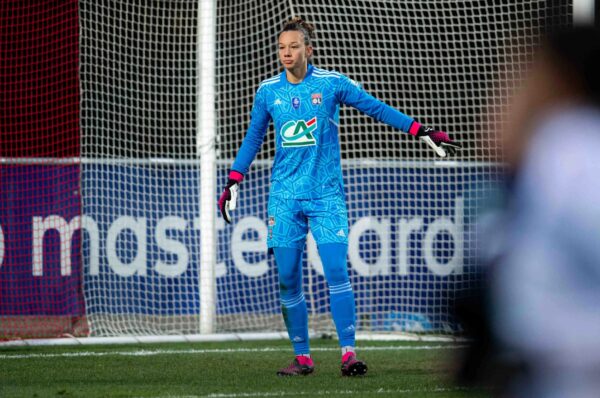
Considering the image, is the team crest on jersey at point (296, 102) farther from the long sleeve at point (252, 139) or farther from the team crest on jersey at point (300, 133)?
the long sleeve at point (252, 139)

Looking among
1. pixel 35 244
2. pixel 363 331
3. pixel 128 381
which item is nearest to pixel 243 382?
pixel 128 381

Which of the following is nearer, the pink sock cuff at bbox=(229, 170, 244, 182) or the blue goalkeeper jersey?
the blue goalkeeper jersey

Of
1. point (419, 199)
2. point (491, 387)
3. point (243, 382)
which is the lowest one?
point (243, 382)

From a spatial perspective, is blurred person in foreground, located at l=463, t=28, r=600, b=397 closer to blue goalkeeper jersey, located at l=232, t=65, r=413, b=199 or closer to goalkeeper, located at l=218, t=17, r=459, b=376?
goalkeeper, located at l=218, t=17, r=459, b=376

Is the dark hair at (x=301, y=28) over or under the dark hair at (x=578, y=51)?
over

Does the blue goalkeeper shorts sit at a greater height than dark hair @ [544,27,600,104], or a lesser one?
lesser

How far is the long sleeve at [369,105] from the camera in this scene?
22.4ft

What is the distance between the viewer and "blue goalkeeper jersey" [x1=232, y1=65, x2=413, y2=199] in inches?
273

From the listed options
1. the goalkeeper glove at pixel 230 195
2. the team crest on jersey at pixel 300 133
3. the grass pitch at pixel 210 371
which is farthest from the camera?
the goalkeeper glove at pixel 230 195

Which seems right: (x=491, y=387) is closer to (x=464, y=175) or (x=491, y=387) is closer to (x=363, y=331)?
(x=363, y=331)

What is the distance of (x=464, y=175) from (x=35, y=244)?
14.0 feet

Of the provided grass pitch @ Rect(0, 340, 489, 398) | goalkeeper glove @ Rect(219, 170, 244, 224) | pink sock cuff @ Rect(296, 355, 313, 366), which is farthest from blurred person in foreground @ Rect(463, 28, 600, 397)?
goalkeeper glove @ Rect(219, 170, 244, 224)

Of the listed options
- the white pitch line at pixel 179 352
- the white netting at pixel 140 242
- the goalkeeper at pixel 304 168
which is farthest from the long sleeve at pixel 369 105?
the white netting at pixel 140 242

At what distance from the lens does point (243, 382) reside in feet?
21.7
